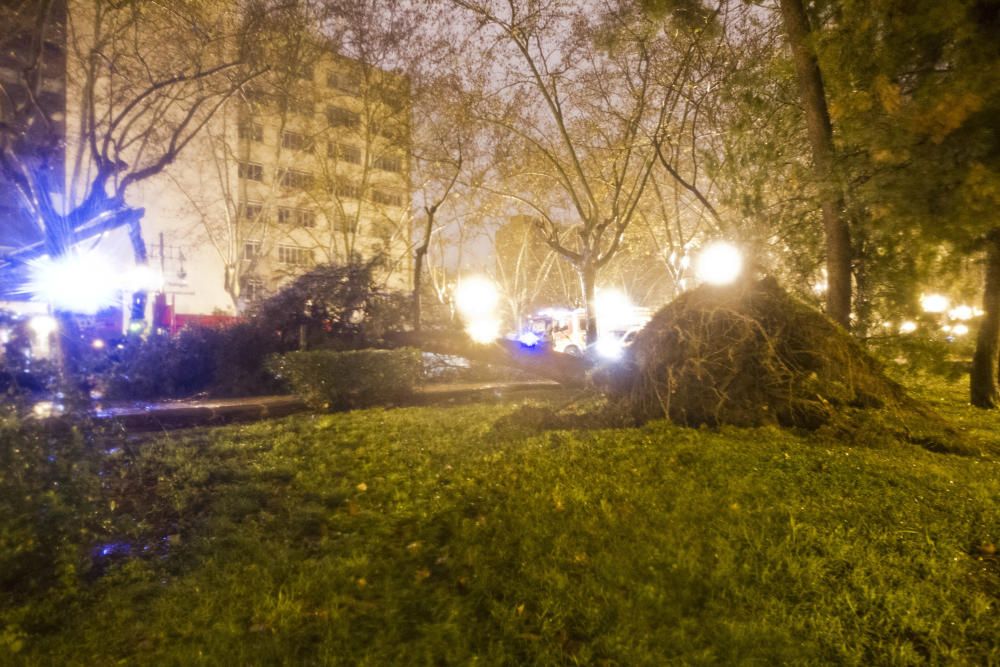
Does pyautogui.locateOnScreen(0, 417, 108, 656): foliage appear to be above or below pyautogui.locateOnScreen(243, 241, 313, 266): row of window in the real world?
below

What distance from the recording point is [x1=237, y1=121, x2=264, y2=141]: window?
2077 cm

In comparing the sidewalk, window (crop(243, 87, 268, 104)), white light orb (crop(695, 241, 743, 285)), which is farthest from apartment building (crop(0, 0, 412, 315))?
white light orb (crop(695, 241, 743, 285))

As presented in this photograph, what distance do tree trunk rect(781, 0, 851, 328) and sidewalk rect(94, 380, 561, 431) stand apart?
639 cm

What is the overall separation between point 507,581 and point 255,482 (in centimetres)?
311

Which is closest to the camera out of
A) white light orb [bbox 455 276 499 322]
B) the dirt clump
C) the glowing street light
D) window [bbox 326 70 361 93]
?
the dirt clump

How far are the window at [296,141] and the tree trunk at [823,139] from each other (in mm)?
15921

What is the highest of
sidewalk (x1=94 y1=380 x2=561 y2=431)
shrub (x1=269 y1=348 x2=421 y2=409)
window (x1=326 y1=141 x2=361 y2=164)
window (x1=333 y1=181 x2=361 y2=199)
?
window (x1=326 y1=141 x2=361 y2=164)

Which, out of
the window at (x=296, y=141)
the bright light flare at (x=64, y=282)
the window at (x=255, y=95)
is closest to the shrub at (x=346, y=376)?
the bright light flare at (x=64, y=282)

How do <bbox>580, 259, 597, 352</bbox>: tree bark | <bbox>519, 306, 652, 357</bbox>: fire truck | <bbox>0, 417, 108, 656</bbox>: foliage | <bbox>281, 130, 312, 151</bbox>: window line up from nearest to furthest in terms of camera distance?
<bbox>0, 417, 108, 656</bbox>: foliage
<bbox>580, 259, 597, 352</bbox>: tree bark
<bbox>281, 130, 312, 151</bbox>: window
<bbox>519, 306, 652, 357</bbox>: fire truck

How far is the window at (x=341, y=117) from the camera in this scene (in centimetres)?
2041

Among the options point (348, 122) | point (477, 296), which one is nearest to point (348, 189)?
point (348, 122)

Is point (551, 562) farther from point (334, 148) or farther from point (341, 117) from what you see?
point (334, 148)

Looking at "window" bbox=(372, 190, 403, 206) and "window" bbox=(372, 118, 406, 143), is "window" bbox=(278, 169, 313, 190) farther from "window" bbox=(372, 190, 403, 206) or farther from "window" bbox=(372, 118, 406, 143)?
"window" bbox=(372, 118, 406, 143)

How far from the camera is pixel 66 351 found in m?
11.2
